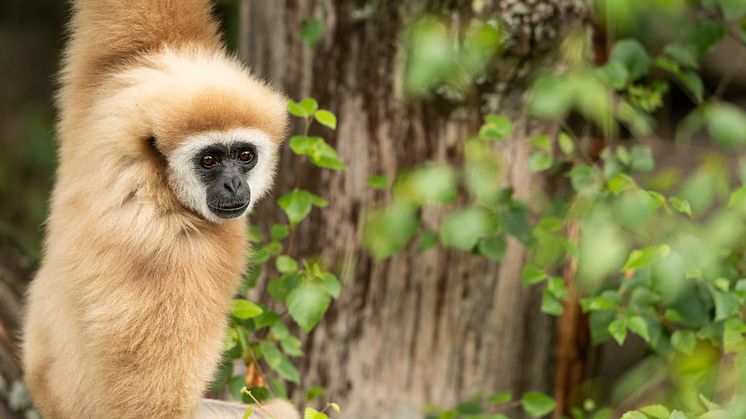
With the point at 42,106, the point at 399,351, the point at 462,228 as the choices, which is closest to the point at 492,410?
the point at 399,351

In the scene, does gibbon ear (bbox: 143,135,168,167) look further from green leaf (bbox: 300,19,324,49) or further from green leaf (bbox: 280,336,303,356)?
green leaf (bbox: 300,19,324,49)

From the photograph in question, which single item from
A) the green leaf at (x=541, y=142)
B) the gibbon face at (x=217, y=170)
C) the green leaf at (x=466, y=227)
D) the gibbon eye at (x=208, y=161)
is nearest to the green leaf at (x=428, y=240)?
the green leaf at (x=466, y=227)

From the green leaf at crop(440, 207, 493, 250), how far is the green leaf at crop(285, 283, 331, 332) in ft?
2.18

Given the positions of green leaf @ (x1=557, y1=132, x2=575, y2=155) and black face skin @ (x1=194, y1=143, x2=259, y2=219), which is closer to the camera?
black face skin @ (x1=194, y1=143, x2=259, y2=219)

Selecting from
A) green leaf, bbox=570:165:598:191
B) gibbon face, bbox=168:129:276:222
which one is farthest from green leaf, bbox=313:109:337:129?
green leaf, bbox=570:165:598:191

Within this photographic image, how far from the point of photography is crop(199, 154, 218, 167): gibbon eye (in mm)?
3498

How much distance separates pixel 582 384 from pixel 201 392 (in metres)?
2.39

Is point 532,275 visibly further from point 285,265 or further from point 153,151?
point 153,151

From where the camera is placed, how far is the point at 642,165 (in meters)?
4.10

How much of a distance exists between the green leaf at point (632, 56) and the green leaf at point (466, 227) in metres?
1.01

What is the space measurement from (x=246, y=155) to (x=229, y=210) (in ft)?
0.82

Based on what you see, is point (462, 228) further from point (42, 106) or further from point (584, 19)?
point (42, 106)

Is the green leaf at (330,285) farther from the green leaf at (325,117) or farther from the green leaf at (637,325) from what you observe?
the green leaf at (637,325)

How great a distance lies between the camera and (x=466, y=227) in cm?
396
